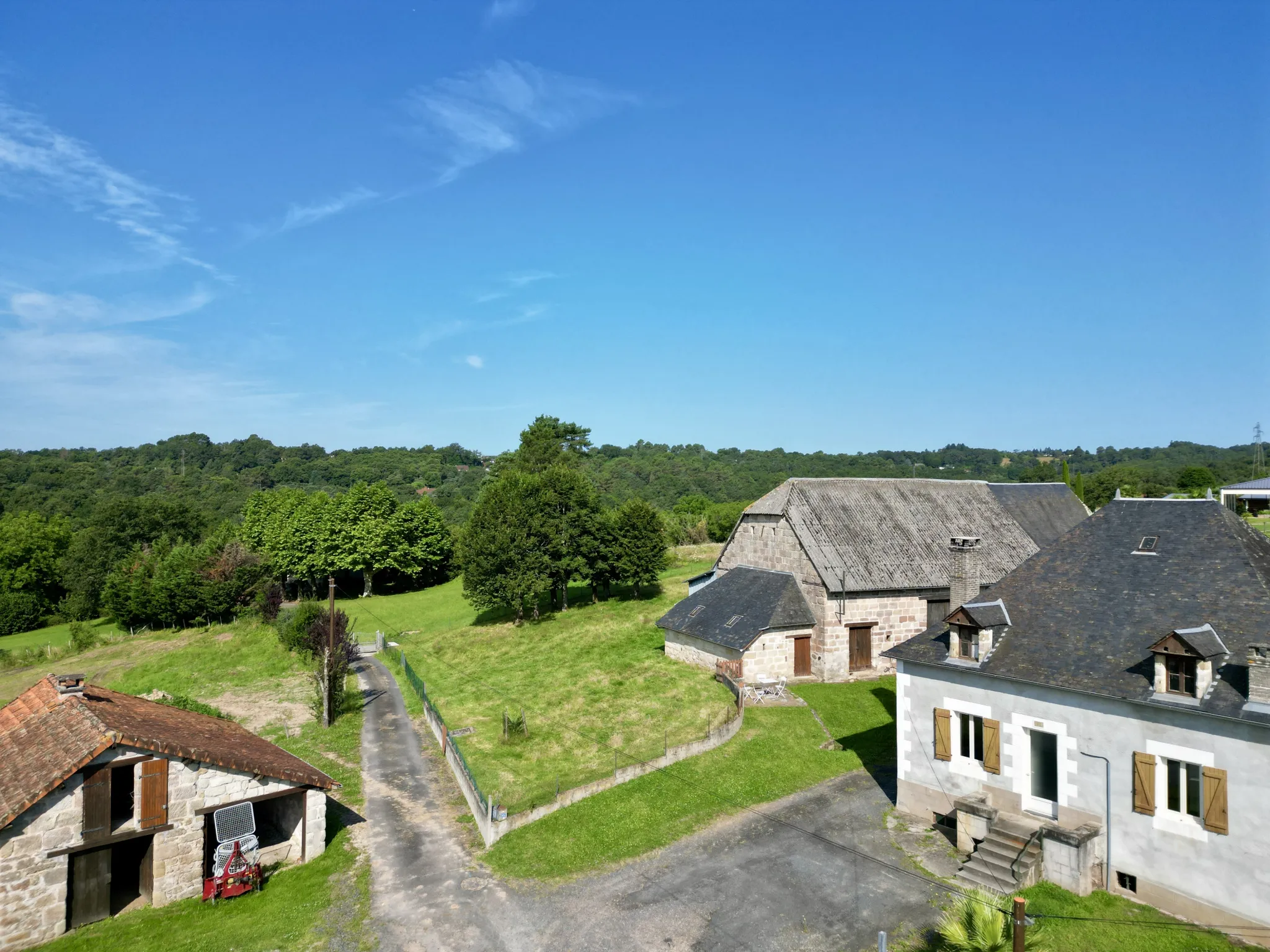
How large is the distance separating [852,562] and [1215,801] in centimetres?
2071

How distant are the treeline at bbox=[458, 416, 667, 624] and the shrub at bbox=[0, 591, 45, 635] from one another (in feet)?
169

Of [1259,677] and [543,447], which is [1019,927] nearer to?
[1259,677]

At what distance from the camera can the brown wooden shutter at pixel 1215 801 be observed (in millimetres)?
13945

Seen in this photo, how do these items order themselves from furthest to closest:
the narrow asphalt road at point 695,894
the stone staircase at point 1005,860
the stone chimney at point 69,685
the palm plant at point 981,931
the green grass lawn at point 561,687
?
1. the green grass lawn at point 561,687
2. the stone chimney at point 69,685
3. the stone staircase at point 1005,860
4. the narrow asphalt road at point 695,894
5. the palm plant at point 981,931

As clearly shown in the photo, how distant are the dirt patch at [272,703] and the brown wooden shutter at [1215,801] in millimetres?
32698

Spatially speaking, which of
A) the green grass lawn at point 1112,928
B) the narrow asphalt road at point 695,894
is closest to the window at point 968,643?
the narrow asphalt road at point 695,894

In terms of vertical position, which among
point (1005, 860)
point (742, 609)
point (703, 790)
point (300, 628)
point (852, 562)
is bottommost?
point (703, 790)

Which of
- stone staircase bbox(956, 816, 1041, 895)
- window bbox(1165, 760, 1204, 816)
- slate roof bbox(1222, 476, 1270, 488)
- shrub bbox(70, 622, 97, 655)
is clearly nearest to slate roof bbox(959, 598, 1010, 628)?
stone staircase bbox(956, 816, 1041, 895)

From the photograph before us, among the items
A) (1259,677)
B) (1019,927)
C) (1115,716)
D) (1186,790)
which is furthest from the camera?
(1115,716)

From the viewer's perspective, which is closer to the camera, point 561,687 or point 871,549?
point 561,687

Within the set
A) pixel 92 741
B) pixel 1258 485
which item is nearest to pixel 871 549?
pixel 92 741

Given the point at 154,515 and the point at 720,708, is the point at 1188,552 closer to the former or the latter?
the point at 720,708

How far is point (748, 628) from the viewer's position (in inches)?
1294

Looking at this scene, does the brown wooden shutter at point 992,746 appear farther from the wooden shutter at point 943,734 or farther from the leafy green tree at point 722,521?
→ the leafy green tree at point 722,521
